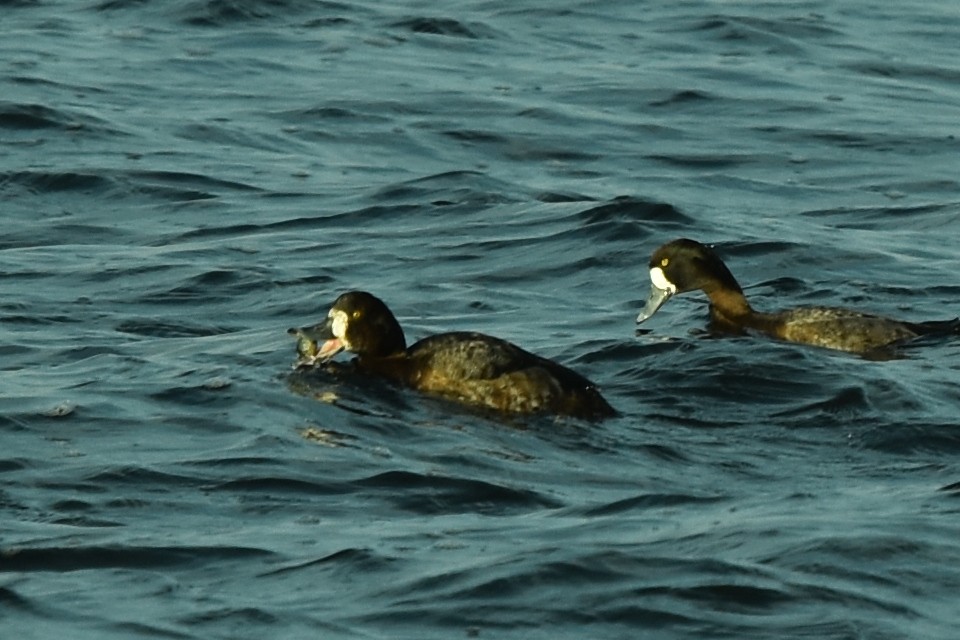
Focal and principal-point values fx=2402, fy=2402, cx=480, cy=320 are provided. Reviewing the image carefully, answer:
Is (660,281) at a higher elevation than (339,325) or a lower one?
lower

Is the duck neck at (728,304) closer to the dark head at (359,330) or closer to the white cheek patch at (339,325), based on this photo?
the dark head at (359,330)

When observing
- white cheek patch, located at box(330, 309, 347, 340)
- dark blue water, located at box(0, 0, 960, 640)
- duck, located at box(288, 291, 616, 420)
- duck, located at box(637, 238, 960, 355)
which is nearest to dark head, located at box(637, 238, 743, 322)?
duck, located at box(637, 238, 960, 355)

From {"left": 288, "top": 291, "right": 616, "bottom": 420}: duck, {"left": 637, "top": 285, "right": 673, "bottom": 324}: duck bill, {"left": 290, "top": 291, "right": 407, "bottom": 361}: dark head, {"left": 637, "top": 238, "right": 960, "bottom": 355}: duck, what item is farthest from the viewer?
{"left": 637, "top": 285, "right": 673, "bottom": 324}: duck bill

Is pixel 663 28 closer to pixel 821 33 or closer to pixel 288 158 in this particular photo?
pixel 821 33

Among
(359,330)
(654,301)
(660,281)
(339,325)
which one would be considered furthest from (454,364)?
(660,281)

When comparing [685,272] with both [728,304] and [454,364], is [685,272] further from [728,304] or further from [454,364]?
[454,364]

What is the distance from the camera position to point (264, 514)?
32.5 ft

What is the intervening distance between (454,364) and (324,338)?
3.13 ft

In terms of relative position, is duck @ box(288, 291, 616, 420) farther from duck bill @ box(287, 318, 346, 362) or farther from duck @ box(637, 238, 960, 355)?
duck @ box(637, 238, 960, 355)

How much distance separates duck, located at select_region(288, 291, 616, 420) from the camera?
38.0 ft

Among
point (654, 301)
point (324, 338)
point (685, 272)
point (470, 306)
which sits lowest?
point (470, 306)

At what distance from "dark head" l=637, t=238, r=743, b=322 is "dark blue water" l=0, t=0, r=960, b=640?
0.84ft

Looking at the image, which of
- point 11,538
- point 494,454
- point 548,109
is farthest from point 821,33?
point 11,538

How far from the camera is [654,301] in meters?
14.6
